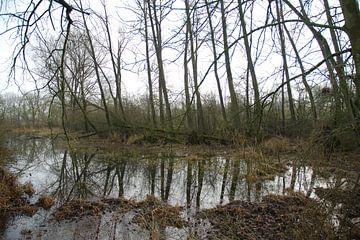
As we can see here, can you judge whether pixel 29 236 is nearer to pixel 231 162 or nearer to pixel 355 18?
pixel 355 18

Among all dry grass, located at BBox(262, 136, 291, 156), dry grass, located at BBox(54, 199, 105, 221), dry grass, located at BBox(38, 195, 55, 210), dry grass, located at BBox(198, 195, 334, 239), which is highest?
dry grass, located at BBox(262, 136, 291, 156)

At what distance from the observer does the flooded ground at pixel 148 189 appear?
5965 mm

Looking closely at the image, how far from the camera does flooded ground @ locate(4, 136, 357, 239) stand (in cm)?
596

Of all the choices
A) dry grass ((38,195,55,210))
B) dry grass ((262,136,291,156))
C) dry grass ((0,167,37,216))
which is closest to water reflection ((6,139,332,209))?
dry grass ((38,195,55,210))

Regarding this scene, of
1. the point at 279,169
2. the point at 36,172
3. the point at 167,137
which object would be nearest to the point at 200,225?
the point at 279,169

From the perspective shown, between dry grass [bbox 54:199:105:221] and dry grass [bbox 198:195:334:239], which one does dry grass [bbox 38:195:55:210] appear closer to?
dry grass [bbox 54:199:105:221]

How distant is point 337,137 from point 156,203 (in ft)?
15.3

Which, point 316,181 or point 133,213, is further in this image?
point 316,181

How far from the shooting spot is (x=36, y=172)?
12.0 metres

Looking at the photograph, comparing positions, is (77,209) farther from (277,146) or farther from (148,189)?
(277,146)

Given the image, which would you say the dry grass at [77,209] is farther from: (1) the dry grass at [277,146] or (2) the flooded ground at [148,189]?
(1) the dry grass at [277,146]

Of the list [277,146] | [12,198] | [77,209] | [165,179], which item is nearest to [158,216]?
[77,209]

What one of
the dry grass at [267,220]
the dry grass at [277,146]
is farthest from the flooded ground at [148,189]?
the dry grass at [277,146]

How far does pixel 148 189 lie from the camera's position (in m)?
9.13
